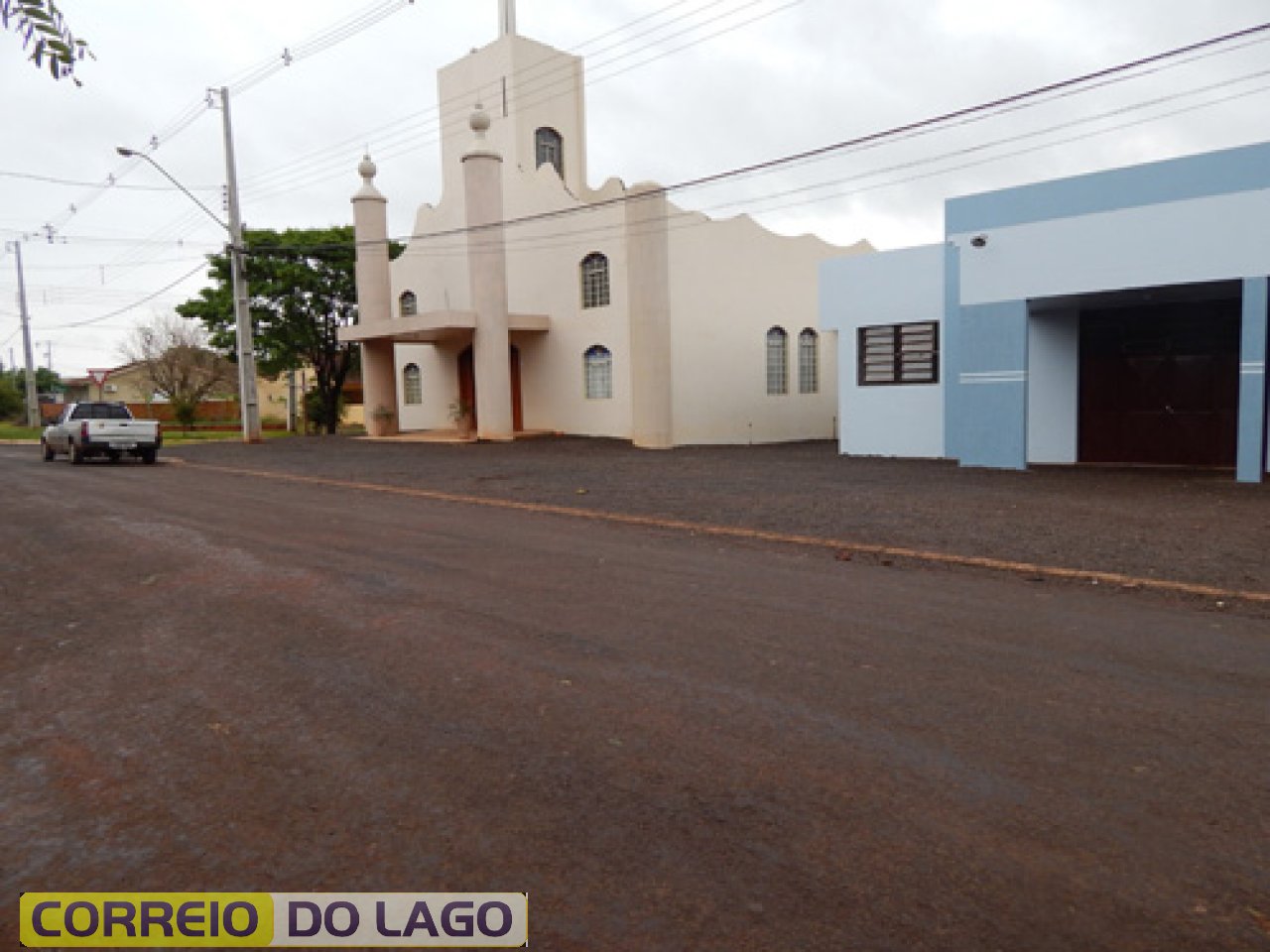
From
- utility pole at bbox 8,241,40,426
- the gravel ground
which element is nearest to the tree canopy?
utility pole at bbox 8,241,40,426

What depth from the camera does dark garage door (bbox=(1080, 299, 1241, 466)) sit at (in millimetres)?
17672

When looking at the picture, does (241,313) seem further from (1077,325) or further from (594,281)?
(1077,325)

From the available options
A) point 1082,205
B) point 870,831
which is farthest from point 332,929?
point 1082,205

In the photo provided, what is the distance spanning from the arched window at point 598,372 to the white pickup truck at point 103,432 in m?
12.2

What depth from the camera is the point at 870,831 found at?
332 cm

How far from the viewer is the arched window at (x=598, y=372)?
27344 millimetres

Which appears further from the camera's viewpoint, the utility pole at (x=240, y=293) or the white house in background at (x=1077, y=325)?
the utility pole at (x=240, y=293)

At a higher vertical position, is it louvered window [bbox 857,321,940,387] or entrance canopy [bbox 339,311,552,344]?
entrance canopy [bbox 339,311,552,344]

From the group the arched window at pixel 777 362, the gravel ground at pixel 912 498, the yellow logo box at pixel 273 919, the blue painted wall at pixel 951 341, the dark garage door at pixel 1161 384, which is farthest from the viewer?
the arched window at pixel 777 362

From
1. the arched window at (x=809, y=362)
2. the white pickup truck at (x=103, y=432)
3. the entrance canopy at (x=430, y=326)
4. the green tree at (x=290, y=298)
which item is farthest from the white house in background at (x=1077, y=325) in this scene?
the green tree at (x=290, y=298)

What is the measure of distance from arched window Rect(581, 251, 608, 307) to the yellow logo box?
82.6 feet

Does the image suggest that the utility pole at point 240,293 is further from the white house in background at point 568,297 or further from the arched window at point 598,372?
the arched window at point 598,372

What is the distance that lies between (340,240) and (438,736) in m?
38.1

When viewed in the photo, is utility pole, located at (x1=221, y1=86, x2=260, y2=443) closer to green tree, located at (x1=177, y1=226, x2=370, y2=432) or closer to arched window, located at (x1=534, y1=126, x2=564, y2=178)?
green tree, located at (x1=177, y1=226, x2=370, y2=432)
